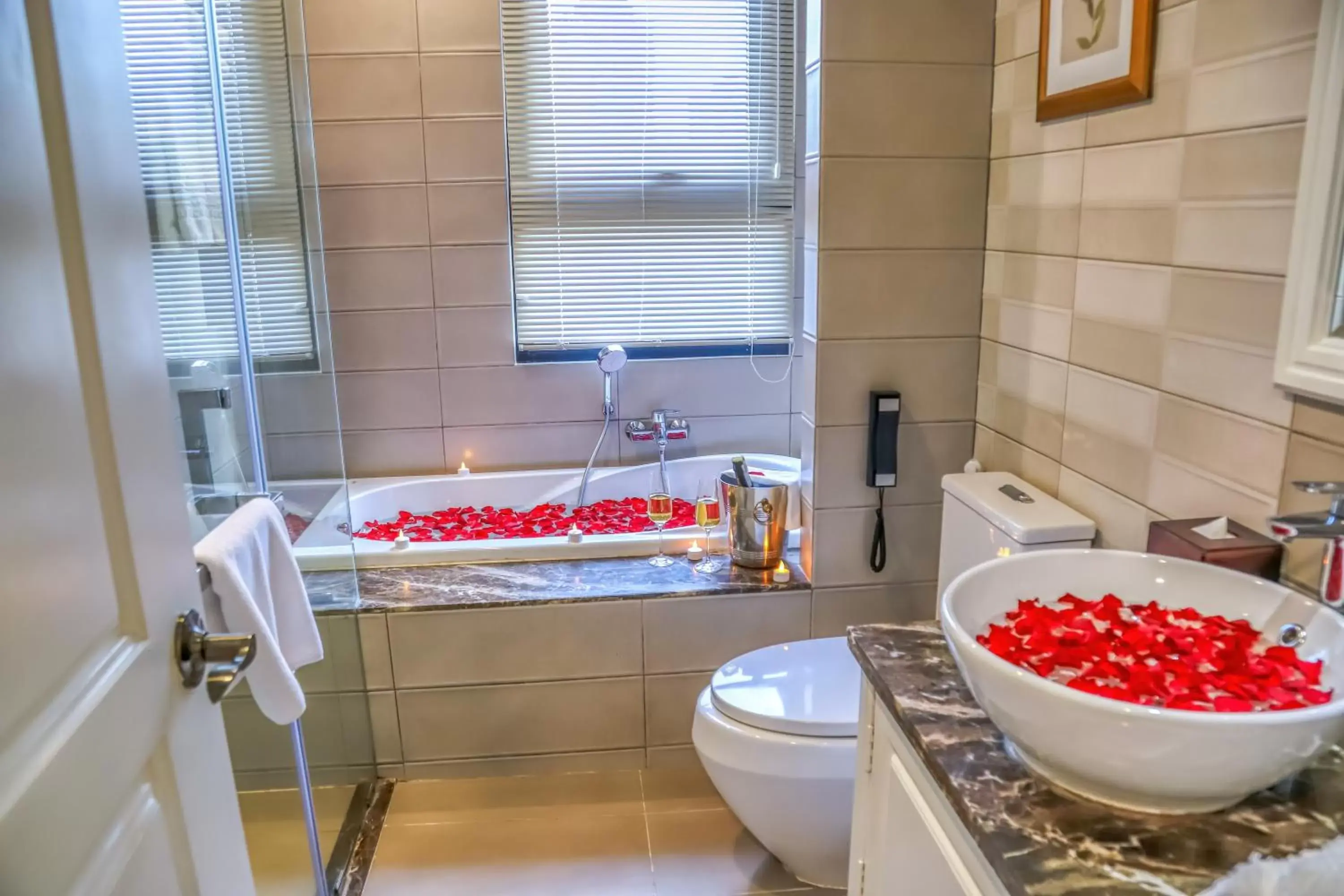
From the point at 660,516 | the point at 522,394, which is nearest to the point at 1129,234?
the point at 660,516

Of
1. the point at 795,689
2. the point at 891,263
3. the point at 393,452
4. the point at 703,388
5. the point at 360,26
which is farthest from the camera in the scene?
the point at 703,388

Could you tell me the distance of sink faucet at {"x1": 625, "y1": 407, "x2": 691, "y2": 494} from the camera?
3.12 meters

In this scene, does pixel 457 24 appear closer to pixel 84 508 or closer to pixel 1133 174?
pixel 1133 174

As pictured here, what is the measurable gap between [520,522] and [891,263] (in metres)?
1.46

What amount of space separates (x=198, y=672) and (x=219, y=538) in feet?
1.59

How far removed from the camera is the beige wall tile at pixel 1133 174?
1488mm

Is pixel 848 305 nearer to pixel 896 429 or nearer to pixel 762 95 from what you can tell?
pixel 896 429

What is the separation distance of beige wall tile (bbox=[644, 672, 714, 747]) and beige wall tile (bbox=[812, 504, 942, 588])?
41 cm

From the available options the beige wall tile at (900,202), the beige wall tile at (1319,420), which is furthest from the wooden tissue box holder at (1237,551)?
the beige wall tile at (900,202)

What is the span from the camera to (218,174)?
5.42ft

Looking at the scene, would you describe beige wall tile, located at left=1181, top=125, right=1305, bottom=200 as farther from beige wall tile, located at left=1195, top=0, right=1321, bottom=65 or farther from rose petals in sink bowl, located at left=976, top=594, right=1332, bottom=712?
rose petals in sink bowl, located at left=976, top=594, right=1332, bottom=712

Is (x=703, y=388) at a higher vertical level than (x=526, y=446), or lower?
higher

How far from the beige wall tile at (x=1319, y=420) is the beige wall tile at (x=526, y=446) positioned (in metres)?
2.25

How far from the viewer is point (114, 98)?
0.86 metres
